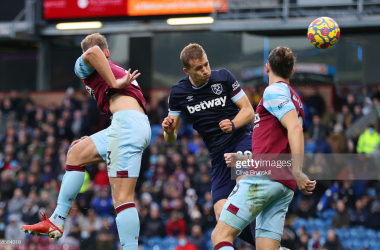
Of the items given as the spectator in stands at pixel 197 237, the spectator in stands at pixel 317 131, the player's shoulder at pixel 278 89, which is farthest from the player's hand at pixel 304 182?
the spectator in stands at pixel 317 131

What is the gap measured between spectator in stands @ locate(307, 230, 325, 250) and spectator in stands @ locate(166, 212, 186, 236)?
290 centimetres

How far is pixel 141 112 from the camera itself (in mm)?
5484

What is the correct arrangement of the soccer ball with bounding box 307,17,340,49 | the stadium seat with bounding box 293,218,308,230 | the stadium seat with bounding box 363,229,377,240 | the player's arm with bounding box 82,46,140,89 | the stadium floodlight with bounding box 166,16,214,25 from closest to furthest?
the player's arm with bounding box 82,46,140,89 → the soccer ball with bounding box 307,17,340,49 → the stadium seat with bounding box 363,229,377,240 → the stadium seat with bounding box 293,218,308,230 → the stadium floodlight with bounding box 166,16,214,25

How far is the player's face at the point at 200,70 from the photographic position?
5.59 meters

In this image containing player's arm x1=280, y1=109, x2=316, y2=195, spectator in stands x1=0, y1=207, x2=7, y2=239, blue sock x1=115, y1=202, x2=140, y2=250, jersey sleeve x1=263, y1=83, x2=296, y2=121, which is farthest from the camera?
spectator in stands x1=0, y1=207, x2=7, y2=239

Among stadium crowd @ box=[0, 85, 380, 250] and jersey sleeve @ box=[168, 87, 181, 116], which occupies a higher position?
jersey sleeve @ box=[168, 87, 181, 116]

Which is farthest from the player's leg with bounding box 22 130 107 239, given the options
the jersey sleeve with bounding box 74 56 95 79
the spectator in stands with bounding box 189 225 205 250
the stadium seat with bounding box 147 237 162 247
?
the stadium seat with bounding box 147 237 162 247

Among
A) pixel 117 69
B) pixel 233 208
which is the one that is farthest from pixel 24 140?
pixel 233 208

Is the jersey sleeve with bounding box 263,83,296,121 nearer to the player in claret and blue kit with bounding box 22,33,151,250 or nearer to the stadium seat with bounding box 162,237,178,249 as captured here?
the player in claret and blue kit with bounding box 22,33,151,250

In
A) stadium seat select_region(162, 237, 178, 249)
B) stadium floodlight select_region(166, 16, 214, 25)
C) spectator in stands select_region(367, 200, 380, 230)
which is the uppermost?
stadium floodlight select_region(166, 16, 214, 25)

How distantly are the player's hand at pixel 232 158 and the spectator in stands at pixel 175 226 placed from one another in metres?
7.08

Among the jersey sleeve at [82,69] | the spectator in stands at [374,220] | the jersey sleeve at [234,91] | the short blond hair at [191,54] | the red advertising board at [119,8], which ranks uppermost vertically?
the red advertising board at [119,8]

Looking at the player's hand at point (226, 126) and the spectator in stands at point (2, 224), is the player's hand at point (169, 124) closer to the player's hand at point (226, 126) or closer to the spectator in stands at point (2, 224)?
the player's hand at point (226, 126)

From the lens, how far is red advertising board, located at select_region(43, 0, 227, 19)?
56.7 ft
